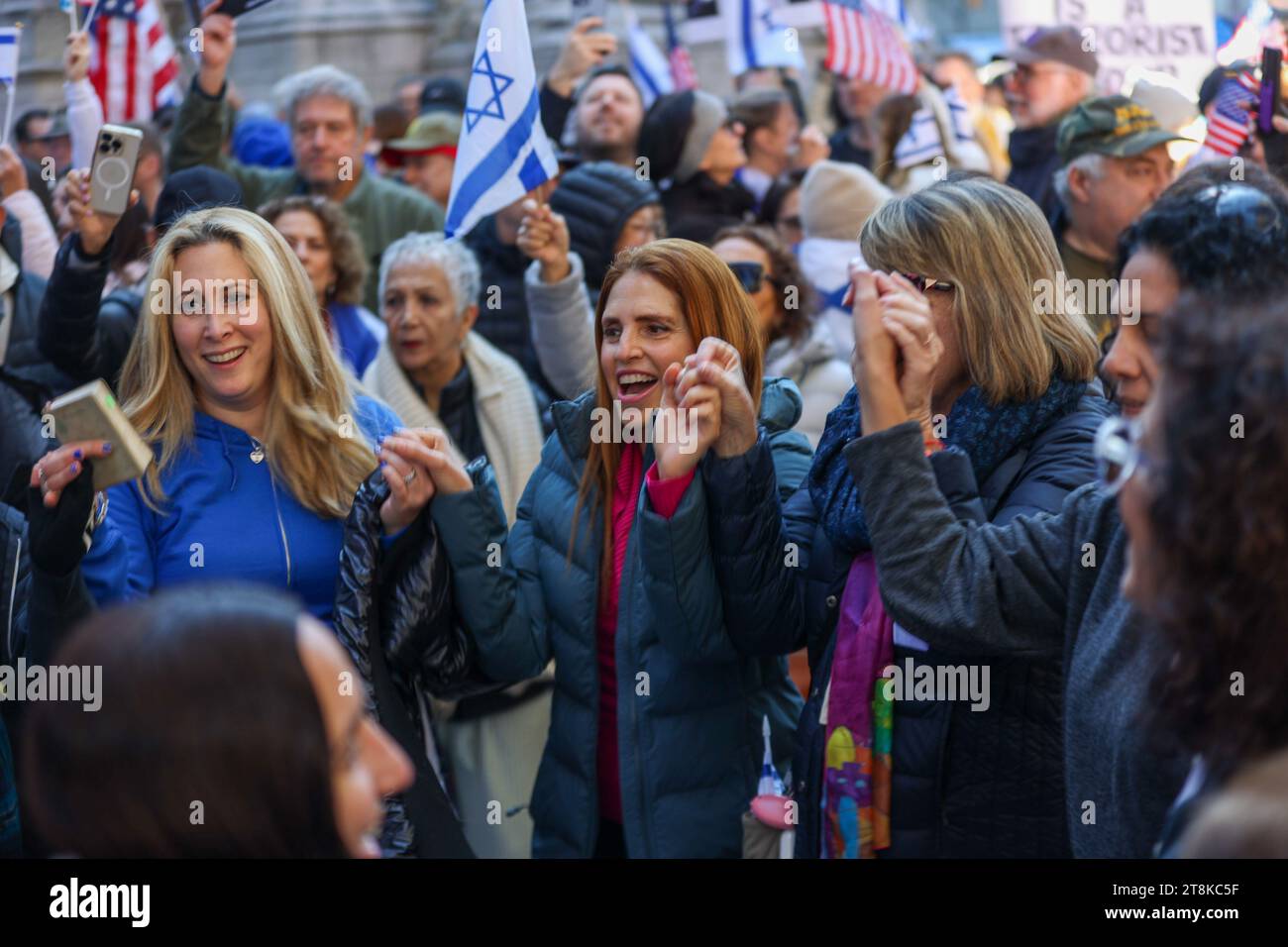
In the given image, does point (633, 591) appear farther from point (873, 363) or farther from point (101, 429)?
point (101, 429)

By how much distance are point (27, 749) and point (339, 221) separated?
13.4 feet

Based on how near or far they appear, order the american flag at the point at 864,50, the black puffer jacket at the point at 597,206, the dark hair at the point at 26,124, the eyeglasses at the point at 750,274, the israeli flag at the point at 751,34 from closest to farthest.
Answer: the eyeglasses at the point at 750,274, the black puffer jacket at the point at 597,206, the american flag at the point at 864,50, the israeli flag at the point at 751,34, the dark hair at the point at 26,124

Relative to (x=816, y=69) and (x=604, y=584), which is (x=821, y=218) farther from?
(x=816, y=69)

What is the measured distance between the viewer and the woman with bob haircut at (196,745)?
1597 millimetres

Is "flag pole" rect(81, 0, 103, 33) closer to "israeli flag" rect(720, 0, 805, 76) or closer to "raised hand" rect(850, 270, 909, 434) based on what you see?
"israeli flag" rect(720, 0, 805, 76)

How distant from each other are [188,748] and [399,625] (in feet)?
5.83

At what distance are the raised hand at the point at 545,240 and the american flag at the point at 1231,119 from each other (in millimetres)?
2341

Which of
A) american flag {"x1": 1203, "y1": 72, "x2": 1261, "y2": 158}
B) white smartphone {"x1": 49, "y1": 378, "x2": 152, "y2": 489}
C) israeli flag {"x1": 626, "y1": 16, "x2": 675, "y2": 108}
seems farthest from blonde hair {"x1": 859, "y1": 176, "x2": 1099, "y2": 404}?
israeli flag {"x1": 626, "y1": 16, "x2": 675, "y2": 108}

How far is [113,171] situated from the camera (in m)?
4.28

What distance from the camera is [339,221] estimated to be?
5582 millimetres

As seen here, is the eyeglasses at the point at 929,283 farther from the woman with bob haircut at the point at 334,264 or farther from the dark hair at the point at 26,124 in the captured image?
the dark hair at the point at 26,124

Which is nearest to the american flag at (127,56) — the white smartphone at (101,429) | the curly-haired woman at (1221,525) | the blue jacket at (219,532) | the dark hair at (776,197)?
the dark hair at (776,197)

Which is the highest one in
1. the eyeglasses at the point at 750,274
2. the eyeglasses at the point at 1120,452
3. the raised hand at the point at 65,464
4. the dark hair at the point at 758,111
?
the dark hair at the point at 758,111

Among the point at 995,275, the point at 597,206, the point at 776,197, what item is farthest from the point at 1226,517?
the point at 776,197
